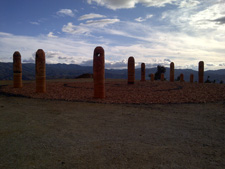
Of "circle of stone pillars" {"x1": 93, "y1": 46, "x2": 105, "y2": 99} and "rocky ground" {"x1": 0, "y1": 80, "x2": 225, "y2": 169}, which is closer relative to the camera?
"rocky ground" {"x1": 0, "y1": 80, "x2": 225, "y2": 169}

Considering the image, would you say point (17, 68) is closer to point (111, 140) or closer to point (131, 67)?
point (131, 67)

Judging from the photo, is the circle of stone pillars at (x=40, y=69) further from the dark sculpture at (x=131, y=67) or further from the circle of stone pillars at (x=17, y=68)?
the dark sculpture at (x=131, y=67)

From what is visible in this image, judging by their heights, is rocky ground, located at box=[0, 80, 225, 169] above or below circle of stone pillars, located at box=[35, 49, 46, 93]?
below

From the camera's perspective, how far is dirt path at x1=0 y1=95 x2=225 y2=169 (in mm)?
3777

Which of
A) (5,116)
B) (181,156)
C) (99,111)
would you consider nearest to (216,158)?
(181,156)

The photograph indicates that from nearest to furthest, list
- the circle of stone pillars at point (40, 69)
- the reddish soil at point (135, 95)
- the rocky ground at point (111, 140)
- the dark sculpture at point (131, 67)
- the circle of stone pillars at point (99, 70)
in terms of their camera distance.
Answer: the rocky ground at point (111, 140) < the reddish soil at point (135, 95) < the circle of stone pillars at point (99, 70) < the circle of stone pillars at point (40, 69) < the dark sculpture at point (131, 67)

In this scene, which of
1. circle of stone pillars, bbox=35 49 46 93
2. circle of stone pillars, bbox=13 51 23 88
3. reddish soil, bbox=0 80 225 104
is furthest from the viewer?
circle of stone pillars, bbox=13 51 23 88

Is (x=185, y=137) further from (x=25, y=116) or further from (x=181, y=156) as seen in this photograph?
(x=25, y=116)

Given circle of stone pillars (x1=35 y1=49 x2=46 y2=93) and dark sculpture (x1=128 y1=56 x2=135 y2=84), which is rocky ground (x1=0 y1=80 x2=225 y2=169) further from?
dark sculpture (x1=128 y1=56 x2=135 y2=84)

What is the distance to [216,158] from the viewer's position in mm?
3963

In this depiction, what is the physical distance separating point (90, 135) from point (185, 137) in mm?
2756

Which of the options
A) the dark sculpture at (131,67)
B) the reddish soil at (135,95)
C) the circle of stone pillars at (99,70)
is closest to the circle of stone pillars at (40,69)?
the reddish soil at (135,95)

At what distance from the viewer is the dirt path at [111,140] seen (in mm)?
3777

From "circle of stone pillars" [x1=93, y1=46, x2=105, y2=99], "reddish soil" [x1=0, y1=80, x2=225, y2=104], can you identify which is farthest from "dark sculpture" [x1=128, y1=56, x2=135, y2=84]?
"circle of stone pillars" [x1=93, y1=46, x2=105, y2=99]
